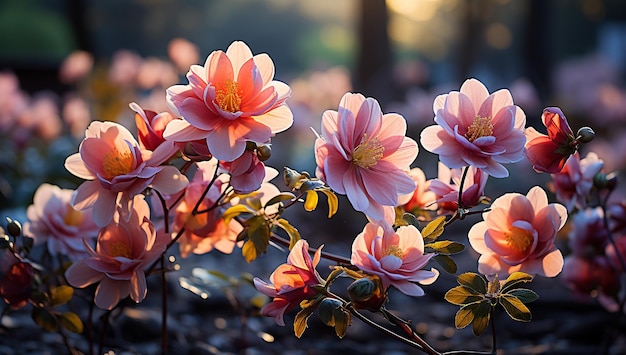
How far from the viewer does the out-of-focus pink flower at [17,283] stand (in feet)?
3.51

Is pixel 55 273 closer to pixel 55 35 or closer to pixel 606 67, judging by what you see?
pixel 55 35

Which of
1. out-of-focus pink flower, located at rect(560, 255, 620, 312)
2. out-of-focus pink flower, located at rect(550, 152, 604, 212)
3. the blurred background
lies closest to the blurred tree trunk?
the blurred background

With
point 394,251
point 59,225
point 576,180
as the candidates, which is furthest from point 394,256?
point 59,225

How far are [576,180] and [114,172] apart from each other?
0.71m

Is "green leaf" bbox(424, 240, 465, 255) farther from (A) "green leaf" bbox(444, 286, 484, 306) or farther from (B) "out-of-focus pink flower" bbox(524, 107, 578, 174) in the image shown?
(B) "out-of-focus pink flower" bbox(524, 107, 578, 174)

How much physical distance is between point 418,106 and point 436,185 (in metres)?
3.50

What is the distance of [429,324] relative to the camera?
2199 mm

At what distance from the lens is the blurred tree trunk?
491 centimetres

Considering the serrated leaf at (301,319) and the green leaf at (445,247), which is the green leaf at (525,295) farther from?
the serrated leaf at (301,319)

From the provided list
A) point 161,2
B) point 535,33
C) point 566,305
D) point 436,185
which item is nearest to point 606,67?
point 535,33

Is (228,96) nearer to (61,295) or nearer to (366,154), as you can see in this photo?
(366,154)

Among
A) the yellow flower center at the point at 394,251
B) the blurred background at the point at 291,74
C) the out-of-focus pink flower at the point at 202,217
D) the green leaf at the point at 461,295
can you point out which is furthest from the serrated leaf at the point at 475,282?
the blurred background at the point at 291,74

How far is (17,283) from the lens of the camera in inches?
42.3

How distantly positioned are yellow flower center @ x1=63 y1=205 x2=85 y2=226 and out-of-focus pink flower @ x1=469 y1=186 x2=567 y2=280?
2.11 feet
